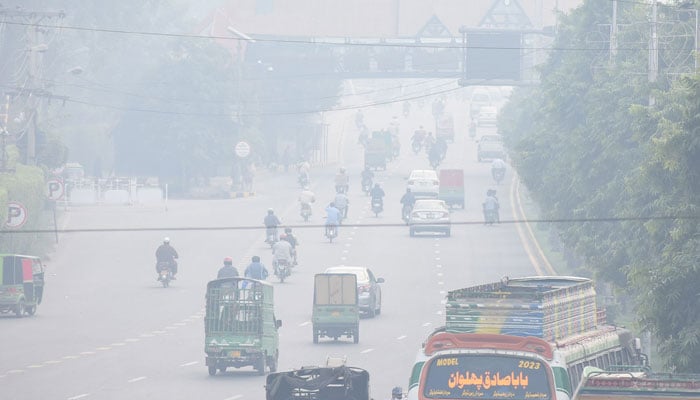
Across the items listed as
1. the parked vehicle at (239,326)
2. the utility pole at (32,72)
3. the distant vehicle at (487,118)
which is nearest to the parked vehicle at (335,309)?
the parked vehicle at (239,326)

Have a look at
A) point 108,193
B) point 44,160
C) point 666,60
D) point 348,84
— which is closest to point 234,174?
point 108,193

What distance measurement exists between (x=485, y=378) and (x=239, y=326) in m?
14.0

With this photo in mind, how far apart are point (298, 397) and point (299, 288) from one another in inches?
1025

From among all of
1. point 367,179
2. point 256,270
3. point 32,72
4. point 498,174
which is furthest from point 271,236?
point 498,174

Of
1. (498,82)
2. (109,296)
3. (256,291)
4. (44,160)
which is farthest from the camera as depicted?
(498,82)

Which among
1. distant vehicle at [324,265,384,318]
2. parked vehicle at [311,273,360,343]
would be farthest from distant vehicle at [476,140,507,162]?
parked vehicle at [311,273,360,343]

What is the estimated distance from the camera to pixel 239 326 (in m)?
30.7

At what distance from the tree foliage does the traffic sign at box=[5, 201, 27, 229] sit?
51.8 feet

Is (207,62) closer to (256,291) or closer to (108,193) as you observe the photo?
(108,193)

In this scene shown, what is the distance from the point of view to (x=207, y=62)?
82062 mm

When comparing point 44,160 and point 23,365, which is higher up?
point 44,160

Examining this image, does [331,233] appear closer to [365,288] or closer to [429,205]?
[429,205]

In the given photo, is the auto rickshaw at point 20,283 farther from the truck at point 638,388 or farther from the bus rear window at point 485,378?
the truck at point 638,388

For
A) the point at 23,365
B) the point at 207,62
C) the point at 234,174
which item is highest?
the point at 207,62
